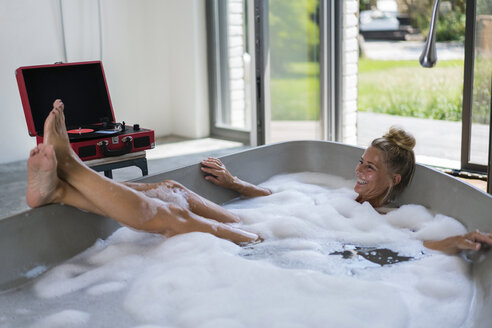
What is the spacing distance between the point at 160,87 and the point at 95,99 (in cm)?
183

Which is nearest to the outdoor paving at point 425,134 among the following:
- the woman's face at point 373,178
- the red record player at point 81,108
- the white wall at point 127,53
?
the white wall at point 127,53

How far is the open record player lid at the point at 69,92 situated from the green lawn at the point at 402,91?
5.19 ft

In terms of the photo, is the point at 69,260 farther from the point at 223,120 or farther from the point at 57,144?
the point at 223,120

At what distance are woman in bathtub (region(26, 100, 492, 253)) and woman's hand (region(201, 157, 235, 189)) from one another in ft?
0.75

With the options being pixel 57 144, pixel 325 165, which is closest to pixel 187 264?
pixel 57 144

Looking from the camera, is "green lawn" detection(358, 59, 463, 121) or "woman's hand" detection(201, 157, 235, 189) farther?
"green lawn" detection(358, 59, 463, 121)

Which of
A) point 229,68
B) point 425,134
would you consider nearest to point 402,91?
point 425,134

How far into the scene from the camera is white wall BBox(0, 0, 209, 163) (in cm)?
393

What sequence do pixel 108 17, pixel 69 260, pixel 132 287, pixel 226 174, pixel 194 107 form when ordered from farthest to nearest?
pixel 194 107, pixel 108 17, pixel 226 174, pixel 69 260, pixel 132 287

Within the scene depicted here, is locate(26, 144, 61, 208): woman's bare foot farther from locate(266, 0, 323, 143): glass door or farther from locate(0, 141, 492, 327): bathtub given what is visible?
locate(266, 0, 323, 143): glass door

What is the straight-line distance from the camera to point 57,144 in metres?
1.74

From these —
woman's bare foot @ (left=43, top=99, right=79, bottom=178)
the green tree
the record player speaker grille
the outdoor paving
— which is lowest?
the outdoor paving

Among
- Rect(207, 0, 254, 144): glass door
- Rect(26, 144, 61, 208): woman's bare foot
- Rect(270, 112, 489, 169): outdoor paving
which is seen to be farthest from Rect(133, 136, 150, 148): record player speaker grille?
Rect(207, 0, 254, 144): glass door

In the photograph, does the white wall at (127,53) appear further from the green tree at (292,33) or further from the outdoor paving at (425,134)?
the outdoor paving at (425,134)
